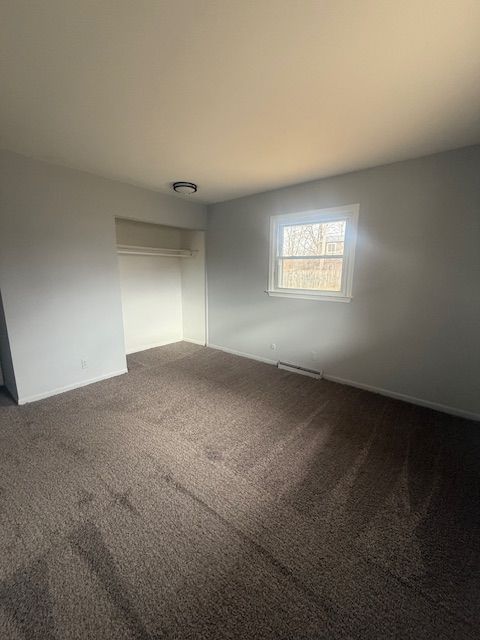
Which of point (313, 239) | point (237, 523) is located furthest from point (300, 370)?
point (237, 523)

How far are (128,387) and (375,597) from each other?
288 cm

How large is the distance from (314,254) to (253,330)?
1507 millimetres

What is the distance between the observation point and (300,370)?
365cm

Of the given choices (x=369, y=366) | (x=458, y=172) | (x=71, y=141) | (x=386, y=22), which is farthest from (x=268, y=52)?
(x=369, y=366)

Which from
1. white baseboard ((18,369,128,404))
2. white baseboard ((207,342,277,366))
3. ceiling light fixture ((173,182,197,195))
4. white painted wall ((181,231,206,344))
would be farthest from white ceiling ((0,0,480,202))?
white baseboard ((207,342,277,366))

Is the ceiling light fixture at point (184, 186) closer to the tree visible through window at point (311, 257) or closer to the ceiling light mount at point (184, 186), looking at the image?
the ceiling light mount at point (184, 186)

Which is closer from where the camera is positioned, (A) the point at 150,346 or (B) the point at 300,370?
(B) the point at 300,370

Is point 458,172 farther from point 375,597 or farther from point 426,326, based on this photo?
point 375,597

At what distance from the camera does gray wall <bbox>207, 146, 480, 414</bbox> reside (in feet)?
8.09

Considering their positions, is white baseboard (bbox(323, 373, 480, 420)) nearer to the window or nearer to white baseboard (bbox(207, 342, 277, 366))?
white baseboard (bbox(207, 342, 277, 366))

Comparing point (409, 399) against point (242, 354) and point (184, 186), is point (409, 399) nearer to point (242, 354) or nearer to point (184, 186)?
point (242, 354)

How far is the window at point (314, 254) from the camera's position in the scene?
123 inches

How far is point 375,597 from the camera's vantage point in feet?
3.76

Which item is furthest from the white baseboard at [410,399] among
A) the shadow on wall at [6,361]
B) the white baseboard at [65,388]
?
the shadow on wall at [6,361]
